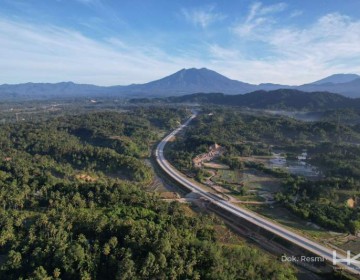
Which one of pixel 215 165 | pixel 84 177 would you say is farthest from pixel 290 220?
pixel 84 177

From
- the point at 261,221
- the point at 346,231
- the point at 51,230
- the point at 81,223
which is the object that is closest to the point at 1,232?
the point at 51,230

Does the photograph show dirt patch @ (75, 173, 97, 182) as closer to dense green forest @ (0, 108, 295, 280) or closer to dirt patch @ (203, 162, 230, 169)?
dense green forest @ (0, 108, 295, 280)

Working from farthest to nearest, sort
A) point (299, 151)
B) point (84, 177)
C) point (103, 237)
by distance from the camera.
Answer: point (299, 151), point (84, 177), point (103, 237)

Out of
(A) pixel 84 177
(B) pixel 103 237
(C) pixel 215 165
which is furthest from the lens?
(C) pixel 215 165

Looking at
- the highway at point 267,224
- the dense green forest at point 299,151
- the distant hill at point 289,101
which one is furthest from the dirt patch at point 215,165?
the distant hill at point 289,101

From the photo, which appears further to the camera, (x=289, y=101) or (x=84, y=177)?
(x=289, y=101)

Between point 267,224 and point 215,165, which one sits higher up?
point 215,165

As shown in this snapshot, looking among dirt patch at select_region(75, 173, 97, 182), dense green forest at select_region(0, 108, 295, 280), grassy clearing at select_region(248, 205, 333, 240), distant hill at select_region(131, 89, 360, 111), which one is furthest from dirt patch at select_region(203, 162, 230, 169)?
distant hill at select_region(131, 89, 360, 111)

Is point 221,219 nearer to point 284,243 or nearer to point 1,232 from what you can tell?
point 284,243

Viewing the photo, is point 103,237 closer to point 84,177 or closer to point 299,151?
point 84,177
